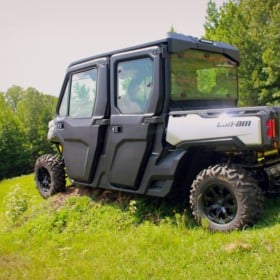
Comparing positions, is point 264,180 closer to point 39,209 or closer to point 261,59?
point 39,209

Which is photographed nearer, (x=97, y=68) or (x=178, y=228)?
(x=178, y=228)

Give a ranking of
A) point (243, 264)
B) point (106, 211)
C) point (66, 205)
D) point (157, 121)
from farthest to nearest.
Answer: point (66, 205) < point (106, 211) < point (157, 121) < point (243, 264)

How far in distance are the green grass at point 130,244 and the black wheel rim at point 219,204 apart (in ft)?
0.78

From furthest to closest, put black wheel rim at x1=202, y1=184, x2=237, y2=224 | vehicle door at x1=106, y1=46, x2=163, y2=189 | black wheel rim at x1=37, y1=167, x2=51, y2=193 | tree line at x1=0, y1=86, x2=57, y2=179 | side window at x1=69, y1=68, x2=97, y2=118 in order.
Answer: tree line at x1=0, y1=86, x2=57, y2=179, black wheel rim at x1=37, y1=167, x2=51, y2=193, side window at x1=69, y1=68, x2=97, y2=118, vehicle door at x1=106, y1=46, x2=163, y2=189, black wheel rim at x1=202, y1=184, x2=237, y2=224

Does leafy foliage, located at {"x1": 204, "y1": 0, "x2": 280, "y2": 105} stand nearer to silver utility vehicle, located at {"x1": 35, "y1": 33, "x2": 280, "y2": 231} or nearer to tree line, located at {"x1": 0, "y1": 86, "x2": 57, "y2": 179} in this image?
silver utility vehicle, located at {"x1": 35, "y1": 33, "x2": 280, "y2": 231}

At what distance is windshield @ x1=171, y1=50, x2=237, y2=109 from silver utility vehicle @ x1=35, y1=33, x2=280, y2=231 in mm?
15

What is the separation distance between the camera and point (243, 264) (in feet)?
12.2

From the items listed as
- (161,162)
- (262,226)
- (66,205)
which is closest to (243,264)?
(262,226)

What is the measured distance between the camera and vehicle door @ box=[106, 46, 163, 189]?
521cm

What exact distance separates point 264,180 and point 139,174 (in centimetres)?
167

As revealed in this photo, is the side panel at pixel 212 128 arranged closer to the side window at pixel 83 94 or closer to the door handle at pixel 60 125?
the side window at pixel 83 94

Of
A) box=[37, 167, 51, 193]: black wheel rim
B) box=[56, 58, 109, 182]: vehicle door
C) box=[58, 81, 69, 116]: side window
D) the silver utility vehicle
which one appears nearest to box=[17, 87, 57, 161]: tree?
box=[37, 167, 51, 193]: black wheel rim

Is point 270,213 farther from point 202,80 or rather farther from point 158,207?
point 202,80

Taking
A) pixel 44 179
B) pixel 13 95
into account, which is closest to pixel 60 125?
pixel 44 179
